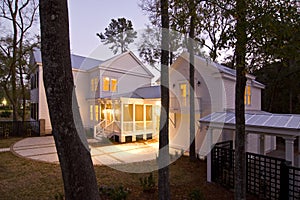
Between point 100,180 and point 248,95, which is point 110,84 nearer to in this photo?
point 248,95

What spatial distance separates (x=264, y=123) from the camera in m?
5.72

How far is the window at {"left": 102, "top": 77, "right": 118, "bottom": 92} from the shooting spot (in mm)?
16266

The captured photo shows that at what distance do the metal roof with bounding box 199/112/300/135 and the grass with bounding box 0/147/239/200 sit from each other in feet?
6.49

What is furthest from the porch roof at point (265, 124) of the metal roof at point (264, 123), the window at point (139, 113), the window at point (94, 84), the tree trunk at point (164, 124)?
the window at point (94, 84)

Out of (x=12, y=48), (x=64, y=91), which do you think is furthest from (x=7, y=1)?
(x=64, y=91)

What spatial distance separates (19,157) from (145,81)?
13.1 meters

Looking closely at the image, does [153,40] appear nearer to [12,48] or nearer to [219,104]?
[219,104]

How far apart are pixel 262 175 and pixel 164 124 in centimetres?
323

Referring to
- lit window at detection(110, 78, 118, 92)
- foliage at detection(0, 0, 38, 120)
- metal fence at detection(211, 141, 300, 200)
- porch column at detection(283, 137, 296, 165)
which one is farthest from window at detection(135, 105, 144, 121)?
porch column at detection(283, 137, 296, 165)

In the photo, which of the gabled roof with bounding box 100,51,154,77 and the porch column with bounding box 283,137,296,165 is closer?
the porch column with bounding box 283,137,296,165

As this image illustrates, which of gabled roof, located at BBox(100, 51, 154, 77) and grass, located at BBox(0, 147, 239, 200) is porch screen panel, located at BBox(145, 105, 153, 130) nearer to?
gabled roof, located at BBox(100, 51, 154, 77)

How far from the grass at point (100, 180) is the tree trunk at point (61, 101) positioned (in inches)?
122

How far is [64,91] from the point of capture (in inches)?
88.3

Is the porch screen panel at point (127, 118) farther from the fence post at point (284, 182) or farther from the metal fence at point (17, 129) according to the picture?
the fence post at point (284, 182)
